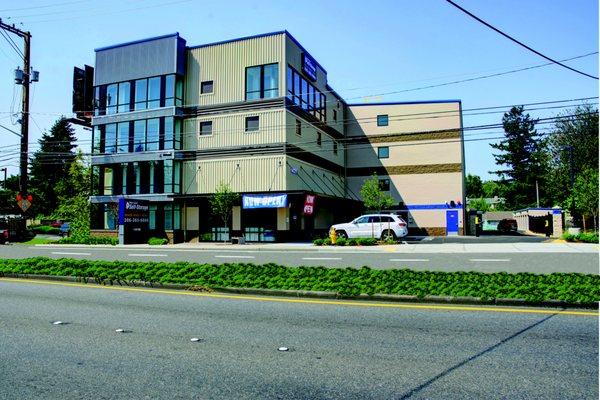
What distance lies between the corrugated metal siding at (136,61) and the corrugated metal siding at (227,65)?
1.48m

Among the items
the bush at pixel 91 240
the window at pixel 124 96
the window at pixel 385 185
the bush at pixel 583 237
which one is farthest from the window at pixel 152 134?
the bush at pixel 583 237

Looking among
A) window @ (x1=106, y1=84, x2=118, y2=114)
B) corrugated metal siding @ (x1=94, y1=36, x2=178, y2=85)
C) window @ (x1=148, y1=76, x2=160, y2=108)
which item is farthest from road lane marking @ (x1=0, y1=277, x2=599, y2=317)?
window @ (x1=106, y1=84, x2=118, y2=114)

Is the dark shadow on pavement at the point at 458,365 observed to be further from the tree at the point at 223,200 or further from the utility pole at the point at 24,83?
the utility pole at the point at 24,83

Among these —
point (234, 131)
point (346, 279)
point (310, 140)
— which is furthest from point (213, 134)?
point (346, 279)

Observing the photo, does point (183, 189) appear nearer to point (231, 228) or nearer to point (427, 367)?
point (231, 228)

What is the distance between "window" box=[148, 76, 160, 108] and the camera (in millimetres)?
33906

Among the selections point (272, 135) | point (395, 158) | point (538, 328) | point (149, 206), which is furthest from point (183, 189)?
point (538, 328)

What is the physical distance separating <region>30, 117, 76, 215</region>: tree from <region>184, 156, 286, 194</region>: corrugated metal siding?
134 feet

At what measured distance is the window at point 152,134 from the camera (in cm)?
3378

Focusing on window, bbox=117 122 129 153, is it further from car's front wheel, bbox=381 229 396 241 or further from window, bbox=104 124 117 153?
car's front wheel, bbox=381 229 396 241

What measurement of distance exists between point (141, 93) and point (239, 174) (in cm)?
1039

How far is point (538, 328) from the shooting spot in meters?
5.98

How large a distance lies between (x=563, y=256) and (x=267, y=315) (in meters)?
13.2

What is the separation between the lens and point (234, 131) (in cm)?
3200
